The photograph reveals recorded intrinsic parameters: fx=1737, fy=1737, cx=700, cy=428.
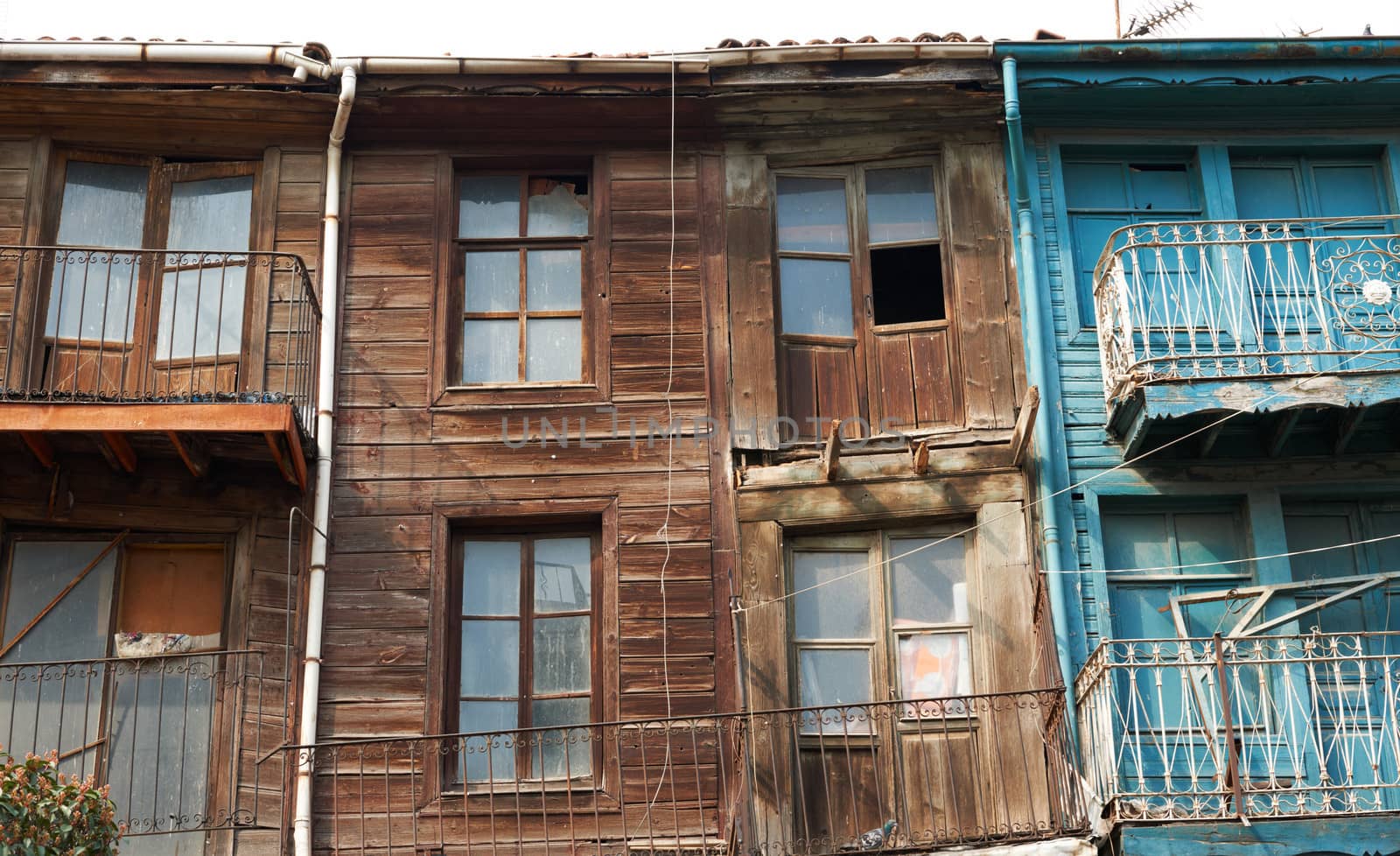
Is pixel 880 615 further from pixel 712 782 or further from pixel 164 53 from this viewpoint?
pixel 164 53

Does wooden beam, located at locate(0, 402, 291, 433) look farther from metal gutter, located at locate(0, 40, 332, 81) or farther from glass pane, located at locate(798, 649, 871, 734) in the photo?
glass pane, located at locate(798, 649, 871, 734)

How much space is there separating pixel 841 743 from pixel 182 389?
500cm

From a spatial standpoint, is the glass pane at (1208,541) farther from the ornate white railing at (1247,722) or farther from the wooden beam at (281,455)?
the wooden beam at (281,455)

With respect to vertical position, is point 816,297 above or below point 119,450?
above

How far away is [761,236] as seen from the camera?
12.1 metres

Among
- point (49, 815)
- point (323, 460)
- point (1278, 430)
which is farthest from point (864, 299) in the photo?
point (49, 815)

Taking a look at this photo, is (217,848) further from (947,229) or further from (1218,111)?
(1218,111)

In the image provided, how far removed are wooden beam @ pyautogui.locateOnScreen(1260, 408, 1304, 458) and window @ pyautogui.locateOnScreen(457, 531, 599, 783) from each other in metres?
4.44

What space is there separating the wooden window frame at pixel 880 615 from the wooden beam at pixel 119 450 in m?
4.25

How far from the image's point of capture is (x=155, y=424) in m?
10.7

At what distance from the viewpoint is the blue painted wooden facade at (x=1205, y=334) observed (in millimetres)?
10977

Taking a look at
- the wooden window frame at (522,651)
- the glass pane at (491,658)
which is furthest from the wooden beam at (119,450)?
the glass pane at (491,658)

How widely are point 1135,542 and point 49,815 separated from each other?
6.76m

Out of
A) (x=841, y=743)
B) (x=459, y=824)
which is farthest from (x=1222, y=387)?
(x=459, y=824)
